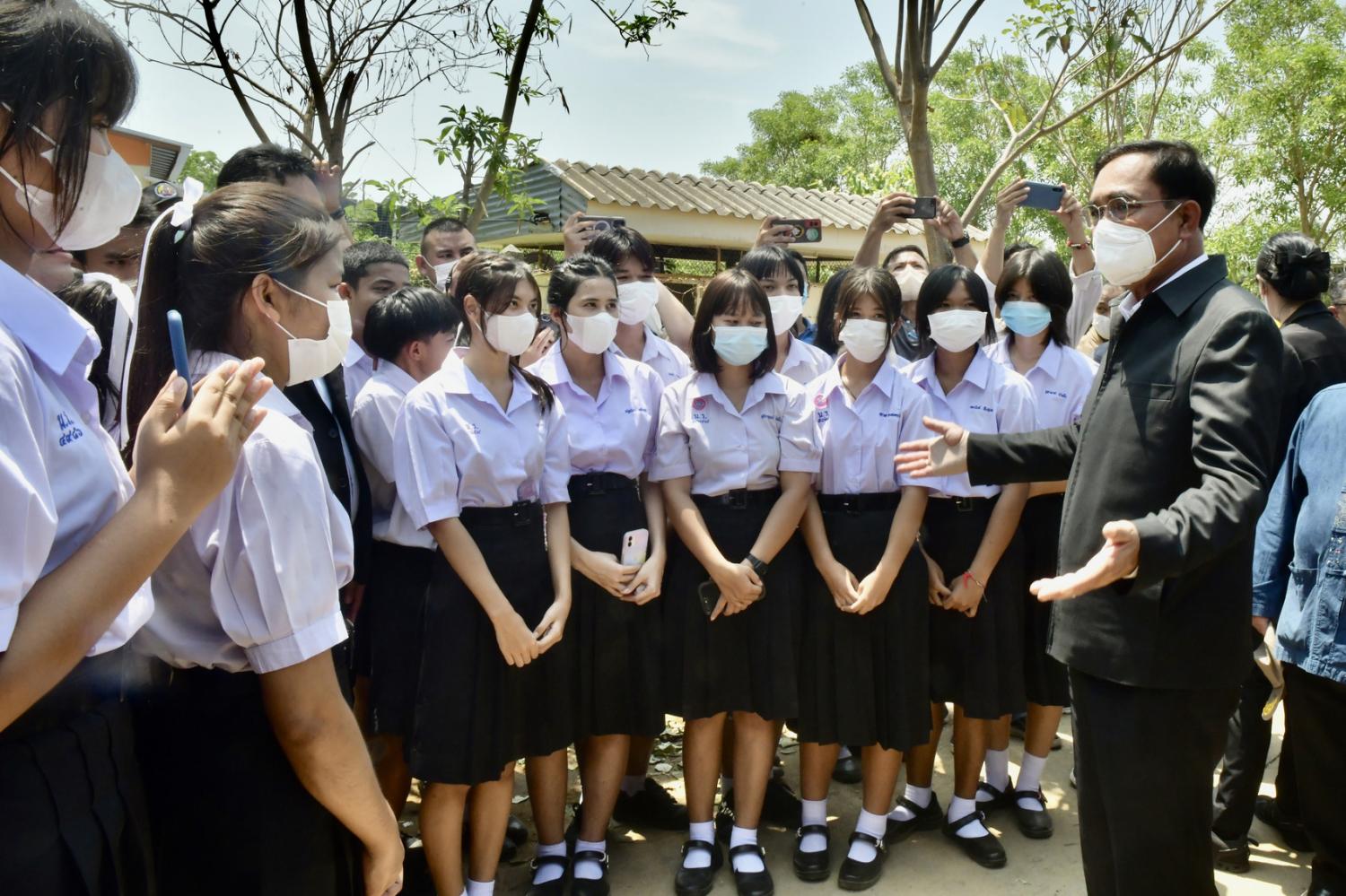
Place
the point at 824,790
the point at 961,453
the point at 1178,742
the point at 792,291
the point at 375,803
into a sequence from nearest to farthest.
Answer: the point at 375,803
the point at 1178,742
the point at 961,453
the point at 824,790
the point at 792,291

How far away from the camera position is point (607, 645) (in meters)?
3.12

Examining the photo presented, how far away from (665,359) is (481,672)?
1.62m

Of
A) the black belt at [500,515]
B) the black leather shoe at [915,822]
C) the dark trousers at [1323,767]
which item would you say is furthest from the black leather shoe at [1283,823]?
the black belt at [500,515]

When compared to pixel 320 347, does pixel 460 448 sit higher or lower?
lower

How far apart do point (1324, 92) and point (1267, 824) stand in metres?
16.0

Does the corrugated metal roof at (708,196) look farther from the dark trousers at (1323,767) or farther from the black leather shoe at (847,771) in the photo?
the dark trousers at (1323,767)

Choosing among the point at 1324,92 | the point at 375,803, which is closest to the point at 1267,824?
the point at 375,803

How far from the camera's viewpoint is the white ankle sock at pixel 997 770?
3.70m

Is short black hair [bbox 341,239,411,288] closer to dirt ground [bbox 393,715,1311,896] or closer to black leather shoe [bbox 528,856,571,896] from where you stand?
dirt ground [bbox 393,715,1311,896]

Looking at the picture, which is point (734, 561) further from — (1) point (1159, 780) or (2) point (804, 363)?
(1) point (1159, 780)

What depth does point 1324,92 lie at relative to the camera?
15.1 meters

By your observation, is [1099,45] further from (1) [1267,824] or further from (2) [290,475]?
(2) [290,475]

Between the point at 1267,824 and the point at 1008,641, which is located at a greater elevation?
the point at 1008,641

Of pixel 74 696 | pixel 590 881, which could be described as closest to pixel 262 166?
pixel 74 696
